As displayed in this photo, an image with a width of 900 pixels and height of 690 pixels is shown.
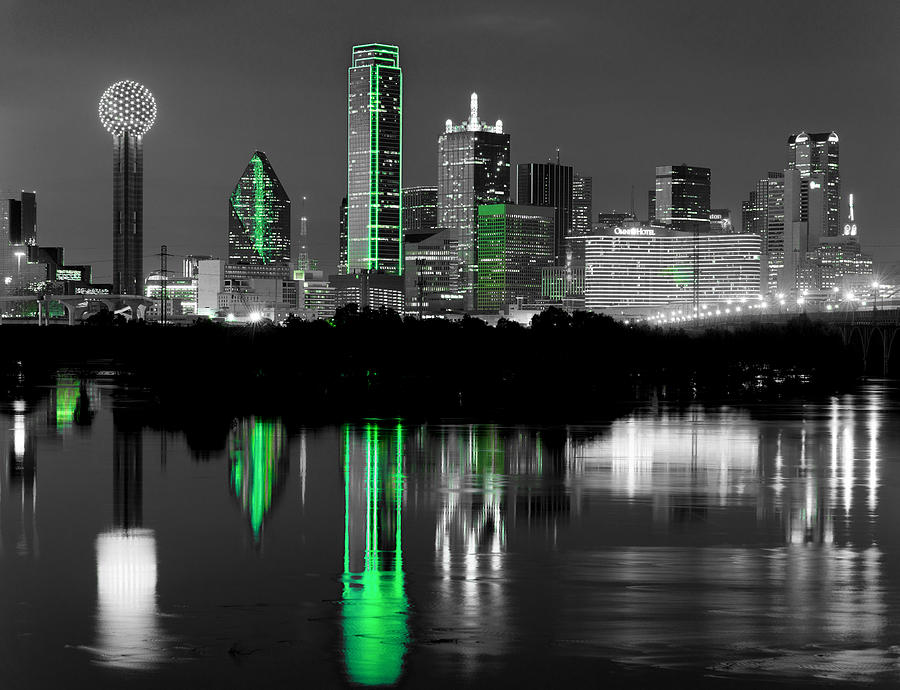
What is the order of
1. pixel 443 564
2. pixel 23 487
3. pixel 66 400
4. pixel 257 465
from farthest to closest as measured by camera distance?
pixel 66 400
pixel 257 465
pixel 23 487
pixel 443 564

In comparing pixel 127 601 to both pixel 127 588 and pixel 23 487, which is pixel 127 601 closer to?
pixel 127 588

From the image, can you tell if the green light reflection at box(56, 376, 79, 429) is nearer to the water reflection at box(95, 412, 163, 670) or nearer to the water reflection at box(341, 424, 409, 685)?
the water reflection at box(341, 424, 409, 685)

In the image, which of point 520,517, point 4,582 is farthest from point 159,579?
point 520,517

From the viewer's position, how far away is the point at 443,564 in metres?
28.2

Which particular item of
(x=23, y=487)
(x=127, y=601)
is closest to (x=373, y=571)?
(x=127, y=601)

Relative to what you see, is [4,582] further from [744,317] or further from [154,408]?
[744,317]

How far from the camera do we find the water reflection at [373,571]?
21.1 metres

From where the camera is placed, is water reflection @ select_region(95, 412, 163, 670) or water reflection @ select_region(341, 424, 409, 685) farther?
water reflection @ select_region(95, 412, 163, 670)

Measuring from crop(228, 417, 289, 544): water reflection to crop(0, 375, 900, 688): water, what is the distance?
0.72ft

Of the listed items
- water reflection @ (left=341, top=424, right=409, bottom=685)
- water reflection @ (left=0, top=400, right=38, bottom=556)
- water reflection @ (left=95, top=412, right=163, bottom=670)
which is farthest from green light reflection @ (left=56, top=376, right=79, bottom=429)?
water reflection @ (left=95, top=412, right=163, bottom=670)

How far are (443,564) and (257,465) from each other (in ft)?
60.0

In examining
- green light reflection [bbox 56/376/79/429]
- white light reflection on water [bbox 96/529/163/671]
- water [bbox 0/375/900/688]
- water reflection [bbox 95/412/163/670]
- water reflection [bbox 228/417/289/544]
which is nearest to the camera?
water [bbox 0/375/900/688]

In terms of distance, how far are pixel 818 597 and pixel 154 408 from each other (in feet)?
163

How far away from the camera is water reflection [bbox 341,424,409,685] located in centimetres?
2109
